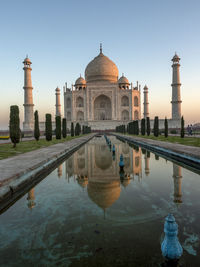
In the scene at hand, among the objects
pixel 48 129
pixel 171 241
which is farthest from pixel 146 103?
pixel 171 241

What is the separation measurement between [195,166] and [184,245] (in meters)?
4.84

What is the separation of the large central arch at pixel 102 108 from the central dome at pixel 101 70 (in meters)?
4.87

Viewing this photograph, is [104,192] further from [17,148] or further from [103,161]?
[17,148]

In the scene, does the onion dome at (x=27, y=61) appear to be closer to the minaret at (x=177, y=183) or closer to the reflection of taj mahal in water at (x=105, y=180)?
the reflection of taj mahal in water at (x=105, y=180)

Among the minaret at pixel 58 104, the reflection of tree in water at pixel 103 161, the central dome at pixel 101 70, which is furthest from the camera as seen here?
the central dome at pixel 101 70

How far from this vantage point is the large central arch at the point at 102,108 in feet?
177

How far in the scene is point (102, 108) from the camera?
178ft

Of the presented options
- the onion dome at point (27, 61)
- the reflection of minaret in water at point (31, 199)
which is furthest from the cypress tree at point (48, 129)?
the onion dome at point (27, 61)

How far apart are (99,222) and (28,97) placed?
39.1 meters

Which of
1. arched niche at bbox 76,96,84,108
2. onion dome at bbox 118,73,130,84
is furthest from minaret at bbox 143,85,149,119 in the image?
arched niche at bbox 76,96,84,108

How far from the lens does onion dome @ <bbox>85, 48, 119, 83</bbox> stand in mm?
51281

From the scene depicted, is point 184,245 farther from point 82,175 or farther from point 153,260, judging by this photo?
point 82,175

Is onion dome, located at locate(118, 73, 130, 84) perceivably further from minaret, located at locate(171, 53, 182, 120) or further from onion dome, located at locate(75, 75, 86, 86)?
minaret, located at locate(171, 53, 182, 120)

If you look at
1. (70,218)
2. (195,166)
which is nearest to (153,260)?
(70,218)
